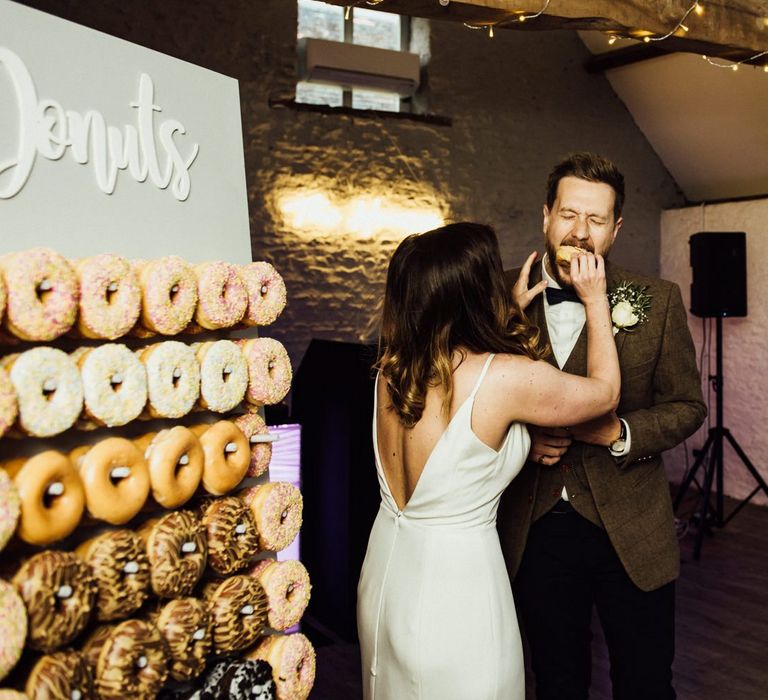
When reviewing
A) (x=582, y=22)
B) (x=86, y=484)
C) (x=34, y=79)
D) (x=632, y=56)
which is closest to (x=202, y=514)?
(x=86, y=484)

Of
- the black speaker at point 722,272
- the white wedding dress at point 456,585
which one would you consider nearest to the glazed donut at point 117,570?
the white wedding dress at point 456,585

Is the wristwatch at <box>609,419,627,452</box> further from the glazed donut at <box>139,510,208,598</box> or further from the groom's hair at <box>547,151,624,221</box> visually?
the glazed donut at <box>139,510,208,598</box>

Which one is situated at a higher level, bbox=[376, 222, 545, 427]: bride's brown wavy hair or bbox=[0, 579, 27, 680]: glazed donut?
bbox=[376, 222, 545, 427]: bride's brown wavy hair

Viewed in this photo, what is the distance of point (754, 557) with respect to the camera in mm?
4602

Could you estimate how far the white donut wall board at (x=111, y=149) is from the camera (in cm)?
121

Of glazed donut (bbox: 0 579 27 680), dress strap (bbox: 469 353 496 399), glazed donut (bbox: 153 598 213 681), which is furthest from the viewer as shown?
dress strap (bbox: 469 353 496 399)

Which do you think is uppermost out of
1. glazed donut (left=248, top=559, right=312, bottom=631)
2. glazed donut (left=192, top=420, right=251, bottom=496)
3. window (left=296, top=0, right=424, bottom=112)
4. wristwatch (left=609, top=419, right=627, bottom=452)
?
window (left=296, top=0, right=424, bottom=112)

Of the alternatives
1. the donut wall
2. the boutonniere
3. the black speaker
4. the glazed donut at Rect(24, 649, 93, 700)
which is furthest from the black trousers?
the black speaker

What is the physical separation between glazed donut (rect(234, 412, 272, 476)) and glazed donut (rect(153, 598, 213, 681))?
0.30 meters

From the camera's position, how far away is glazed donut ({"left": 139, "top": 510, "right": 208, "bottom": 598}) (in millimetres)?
1271

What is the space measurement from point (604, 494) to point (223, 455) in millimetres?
944

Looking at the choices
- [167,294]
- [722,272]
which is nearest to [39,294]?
[167,294]

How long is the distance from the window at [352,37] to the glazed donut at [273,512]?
4.25 metres

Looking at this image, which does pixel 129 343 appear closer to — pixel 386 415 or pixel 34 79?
pixel 34 79
